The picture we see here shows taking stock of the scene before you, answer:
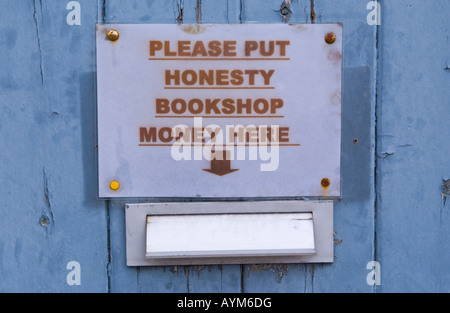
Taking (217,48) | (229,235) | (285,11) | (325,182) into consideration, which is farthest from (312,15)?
(229,235)

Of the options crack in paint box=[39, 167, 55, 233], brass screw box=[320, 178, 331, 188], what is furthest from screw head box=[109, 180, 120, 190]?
brass screw box=[320, 178, 331, 188]

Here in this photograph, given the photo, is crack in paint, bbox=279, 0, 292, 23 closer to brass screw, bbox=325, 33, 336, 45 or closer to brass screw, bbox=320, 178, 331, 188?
brass screw, bbox=325, 33, 336, 45

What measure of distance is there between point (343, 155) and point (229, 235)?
259 millimetres

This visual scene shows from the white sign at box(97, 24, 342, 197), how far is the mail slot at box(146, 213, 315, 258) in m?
0.07

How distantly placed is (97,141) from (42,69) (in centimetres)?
16

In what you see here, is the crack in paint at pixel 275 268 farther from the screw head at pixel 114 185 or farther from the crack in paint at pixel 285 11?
the crack in paint at pixel 285 11

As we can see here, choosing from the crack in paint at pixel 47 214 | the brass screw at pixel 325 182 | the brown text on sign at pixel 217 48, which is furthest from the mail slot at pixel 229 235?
the brown text on sign at pixel 217 48

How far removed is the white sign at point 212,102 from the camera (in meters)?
0.89

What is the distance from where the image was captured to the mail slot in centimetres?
87

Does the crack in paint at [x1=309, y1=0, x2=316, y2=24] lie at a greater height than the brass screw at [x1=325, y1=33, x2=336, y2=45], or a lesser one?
greater

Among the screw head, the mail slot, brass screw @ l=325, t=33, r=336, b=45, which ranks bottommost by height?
the mail slot

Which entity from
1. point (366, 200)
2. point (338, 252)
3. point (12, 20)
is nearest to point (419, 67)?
point (366, 200)

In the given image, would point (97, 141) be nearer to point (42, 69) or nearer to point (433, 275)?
point (42, 69)

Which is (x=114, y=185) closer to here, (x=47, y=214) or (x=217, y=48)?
(x=47, y=214)
